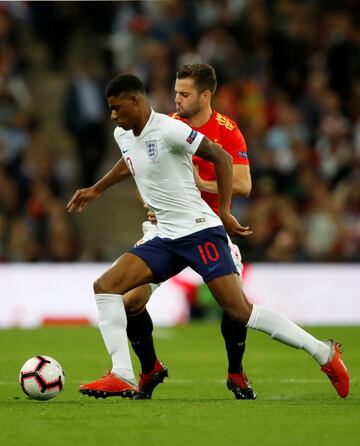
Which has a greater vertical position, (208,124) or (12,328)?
(208,124)

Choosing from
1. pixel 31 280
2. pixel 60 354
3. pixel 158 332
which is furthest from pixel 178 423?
pixel 31 280

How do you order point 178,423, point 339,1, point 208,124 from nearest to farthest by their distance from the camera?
point 178,423 → point 208,124 → point 339,1

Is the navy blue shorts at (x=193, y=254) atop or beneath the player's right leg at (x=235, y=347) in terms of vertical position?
atop

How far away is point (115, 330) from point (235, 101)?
11.5 metres

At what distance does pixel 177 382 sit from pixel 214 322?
7.82 m

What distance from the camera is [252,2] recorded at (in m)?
21.0

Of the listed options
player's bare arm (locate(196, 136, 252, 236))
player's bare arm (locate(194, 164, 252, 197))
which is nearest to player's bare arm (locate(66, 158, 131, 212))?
player's bare arm (locate(194, 164, 252, 197))

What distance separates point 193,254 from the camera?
8289mm

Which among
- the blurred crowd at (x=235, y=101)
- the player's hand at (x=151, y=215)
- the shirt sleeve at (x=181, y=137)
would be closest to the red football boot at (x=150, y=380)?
the player's hand at (x=151, y=215)

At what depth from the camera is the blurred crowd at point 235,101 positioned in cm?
1786

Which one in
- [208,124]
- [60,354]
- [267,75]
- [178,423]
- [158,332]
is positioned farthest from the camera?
[267,75]

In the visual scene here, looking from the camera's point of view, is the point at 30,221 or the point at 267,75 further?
the point at 267,75

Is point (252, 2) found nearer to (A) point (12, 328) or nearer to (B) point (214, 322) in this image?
(B) point (214, 322)

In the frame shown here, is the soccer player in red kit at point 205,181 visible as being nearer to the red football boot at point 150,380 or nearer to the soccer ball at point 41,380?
the red football boot at point 150,380
